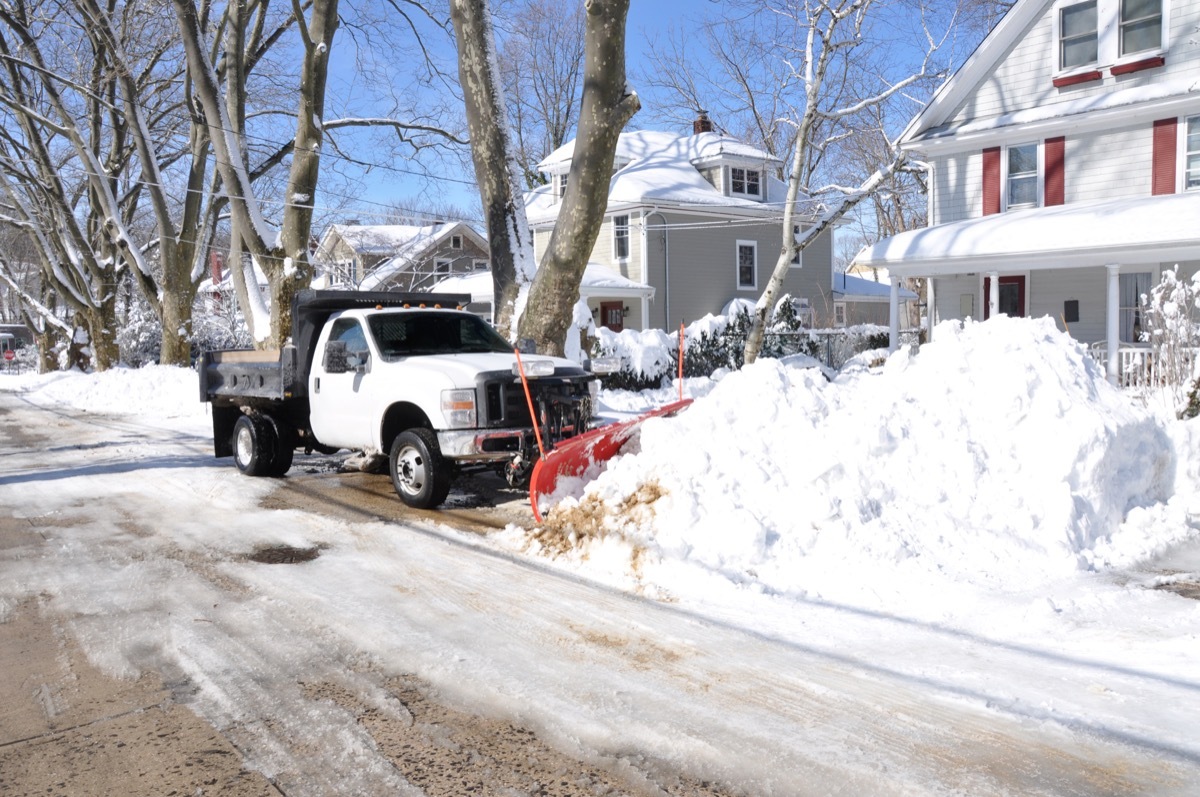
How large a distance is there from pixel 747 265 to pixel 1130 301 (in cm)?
1700

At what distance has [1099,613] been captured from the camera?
18.1 feet

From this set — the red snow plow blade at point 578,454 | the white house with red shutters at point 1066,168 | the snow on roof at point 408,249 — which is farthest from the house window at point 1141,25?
the snow on roof at point 408,249

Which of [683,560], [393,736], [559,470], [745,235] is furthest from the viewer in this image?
[745,235]

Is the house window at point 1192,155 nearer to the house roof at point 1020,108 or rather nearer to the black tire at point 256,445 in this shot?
the house roof at point 1020,108

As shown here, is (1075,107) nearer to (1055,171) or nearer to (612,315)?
(1055,171)

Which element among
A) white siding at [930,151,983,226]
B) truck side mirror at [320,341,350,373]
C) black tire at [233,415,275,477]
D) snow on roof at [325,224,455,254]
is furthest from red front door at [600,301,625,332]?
truck side mirror at [320,341,350,373]

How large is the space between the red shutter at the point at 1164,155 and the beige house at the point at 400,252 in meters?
25.9

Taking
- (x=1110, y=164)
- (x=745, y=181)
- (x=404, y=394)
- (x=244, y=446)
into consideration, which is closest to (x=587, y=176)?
(x=404, y=394)

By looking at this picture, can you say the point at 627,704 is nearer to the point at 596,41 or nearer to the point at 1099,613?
the point at 1099,613

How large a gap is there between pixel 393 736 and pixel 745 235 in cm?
3324

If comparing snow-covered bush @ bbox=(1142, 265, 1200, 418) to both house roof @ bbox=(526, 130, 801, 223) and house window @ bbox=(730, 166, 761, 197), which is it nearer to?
house roof @ bbox=(526, 130, 801, 223)

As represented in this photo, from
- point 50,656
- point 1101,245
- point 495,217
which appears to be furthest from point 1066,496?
point 1101,245

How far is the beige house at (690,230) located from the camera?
110 feet

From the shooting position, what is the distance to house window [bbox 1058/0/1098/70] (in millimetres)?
19844
